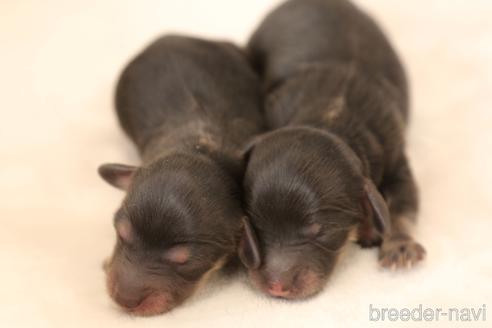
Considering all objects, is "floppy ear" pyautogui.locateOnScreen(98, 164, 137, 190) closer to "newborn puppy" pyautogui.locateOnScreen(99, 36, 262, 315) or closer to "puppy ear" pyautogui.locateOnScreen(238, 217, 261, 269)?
"newborn puppy" pyautogui.locateOnScreen(99, 36, 262, 315)

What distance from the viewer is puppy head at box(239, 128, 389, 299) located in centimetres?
268

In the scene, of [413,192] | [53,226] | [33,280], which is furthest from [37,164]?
[413,192]

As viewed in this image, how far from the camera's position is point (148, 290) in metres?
2.63

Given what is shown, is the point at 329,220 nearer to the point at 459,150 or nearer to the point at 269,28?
the point at 459,150

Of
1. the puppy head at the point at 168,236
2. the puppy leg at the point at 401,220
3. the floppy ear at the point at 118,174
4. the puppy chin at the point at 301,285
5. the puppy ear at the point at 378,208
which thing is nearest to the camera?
the puppy head at the point at 168,236

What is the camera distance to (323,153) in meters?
2.76

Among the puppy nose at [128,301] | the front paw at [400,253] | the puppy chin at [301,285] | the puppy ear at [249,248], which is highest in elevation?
the puppy ear at [249,248]

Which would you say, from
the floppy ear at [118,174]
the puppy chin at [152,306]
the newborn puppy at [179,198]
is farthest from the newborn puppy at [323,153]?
the floppy ear at [118,174]

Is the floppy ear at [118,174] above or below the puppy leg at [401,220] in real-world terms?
above

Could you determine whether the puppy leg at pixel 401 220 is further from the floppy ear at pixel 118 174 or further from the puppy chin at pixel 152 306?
the floppy ear at pixel 118 174

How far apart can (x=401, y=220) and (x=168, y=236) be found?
109 cm

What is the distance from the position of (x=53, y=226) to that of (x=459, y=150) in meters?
2.03

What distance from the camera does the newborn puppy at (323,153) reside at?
106 inches

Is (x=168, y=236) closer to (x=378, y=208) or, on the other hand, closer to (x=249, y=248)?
(x=249, y=248)
